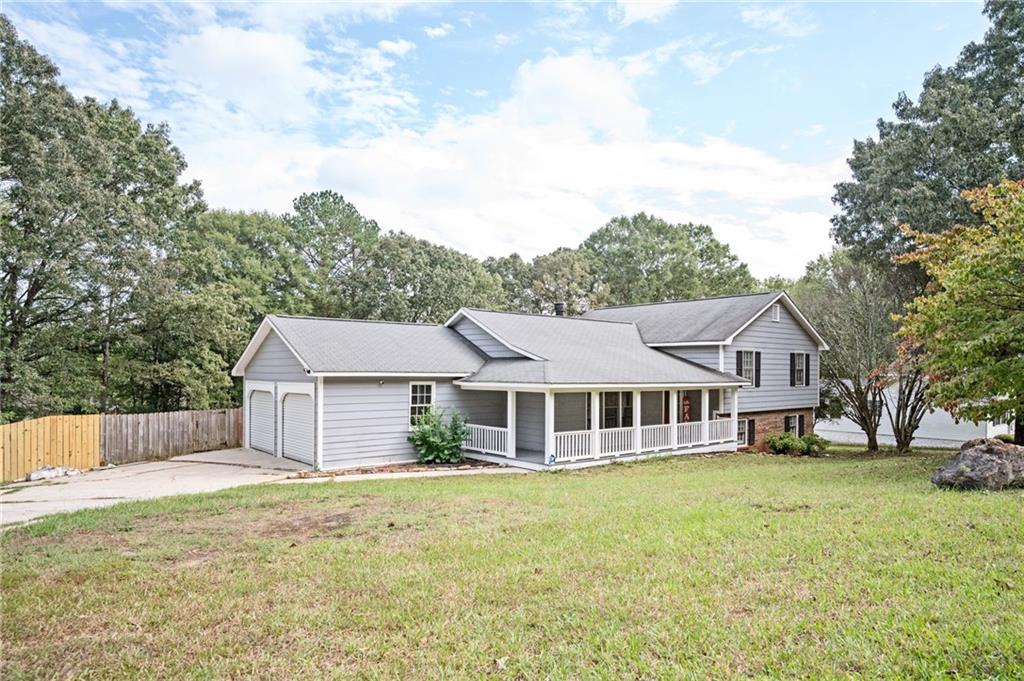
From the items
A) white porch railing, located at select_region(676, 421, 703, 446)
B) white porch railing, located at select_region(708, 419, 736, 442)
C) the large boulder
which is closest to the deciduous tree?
the large boulder

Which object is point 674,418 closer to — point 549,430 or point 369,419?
point 549,430

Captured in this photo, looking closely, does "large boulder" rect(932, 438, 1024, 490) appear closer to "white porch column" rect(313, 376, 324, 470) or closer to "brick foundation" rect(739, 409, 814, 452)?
"brick foundation" rect(739, 409, 814, 452)

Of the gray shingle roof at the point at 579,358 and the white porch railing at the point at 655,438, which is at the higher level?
the gray shingle roof at the point at 579,358

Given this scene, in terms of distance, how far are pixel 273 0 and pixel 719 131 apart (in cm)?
1349

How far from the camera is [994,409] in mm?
12148

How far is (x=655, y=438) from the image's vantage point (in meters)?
18.5

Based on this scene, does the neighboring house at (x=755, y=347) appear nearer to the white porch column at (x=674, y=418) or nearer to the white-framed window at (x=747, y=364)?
the white-framed window at (x=747, y=364)

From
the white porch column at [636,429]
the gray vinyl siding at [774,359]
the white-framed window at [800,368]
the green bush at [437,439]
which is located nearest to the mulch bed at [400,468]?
the green bush at [437,439]

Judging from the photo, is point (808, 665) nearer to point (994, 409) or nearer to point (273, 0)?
point (994, 409)

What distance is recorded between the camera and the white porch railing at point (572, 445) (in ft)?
52.9

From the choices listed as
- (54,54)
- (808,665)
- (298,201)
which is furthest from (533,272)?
(808,665)

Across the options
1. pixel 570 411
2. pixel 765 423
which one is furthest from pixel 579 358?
pixel 765 423

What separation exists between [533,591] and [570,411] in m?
13.8

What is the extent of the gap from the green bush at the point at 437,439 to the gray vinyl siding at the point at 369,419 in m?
0.34
